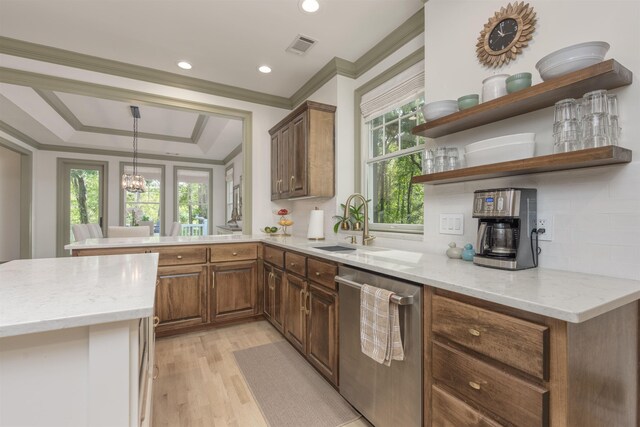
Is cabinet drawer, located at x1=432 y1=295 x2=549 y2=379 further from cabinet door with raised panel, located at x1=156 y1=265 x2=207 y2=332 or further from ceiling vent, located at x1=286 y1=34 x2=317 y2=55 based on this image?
ceiling vent, located at x1=286 y1=34 x2=317 y2=55

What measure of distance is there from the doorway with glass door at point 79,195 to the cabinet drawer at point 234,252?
5128 millimetres

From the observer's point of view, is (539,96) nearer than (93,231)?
Yes

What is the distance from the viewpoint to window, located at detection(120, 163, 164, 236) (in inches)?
272

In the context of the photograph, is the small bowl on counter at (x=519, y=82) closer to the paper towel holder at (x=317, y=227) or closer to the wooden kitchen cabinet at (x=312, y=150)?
the wooden kitchen cabinet at (x=312, y=150)

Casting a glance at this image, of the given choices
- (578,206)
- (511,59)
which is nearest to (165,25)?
(511,59)

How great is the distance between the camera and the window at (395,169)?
245cm

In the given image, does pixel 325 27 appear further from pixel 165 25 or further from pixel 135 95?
pixel 135 95

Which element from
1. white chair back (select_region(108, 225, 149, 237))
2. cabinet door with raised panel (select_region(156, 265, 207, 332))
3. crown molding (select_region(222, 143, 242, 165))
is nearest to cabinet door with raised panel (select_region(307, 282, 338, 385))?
cabinet door with raised panel (select_region(156, 265, 207, 332))

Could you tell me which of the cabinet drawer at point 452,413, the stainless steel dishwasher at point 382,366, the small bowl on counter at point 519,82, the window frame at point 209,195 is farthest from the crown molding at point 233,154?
the cabinet drawer at point 452,413

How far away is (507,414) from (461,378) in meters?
0.17

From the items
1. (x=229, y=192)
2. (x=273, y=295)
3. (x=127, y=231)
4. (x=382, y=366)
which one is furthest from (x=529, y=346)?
(x=229, y=192)

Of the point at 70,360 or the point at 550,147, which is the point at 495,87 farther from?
the point at 70,360

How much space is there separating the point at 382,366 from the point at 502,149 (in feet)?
4.08

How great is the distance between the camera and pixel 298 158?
124 inches
